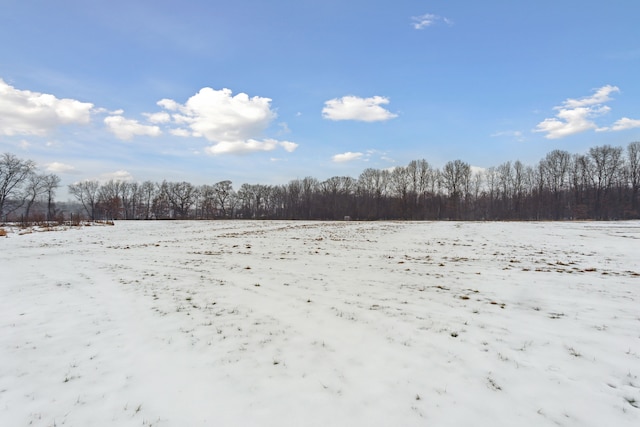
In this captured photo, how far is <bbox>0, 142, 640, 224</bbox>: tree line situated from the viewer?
66688 mm

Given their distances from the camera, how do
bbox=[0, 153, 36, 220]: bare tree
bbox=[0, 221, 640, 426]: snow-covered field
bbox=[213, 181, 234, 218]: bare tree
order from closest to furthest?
bbox=[0, 221, 640, 426]: snow-covered field, bbox=[0, 153, 36, 220]: bare tree, bbox=[213, 181, 234, 218]: bare tree

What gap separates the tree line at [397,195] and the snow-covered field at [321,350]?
226ft

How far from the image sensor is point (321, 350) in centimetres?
435

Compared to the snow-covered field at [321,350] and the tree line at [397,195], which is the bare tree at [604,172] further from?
the snow-covered field at [321,350]

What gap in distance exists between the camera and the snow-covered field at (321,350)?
3086mm

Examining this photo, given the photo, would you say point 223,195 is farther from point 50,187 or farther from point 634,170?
point 634,170

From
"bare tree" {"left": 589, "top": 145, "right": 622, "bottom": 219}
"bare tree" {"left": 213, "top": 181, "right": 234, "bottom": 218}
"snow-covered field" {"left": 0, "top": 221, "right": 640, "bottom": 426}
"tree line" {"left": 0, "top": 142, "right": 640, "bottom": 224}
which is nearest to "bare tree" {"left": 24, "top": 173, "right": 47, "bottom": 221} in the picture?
"tree line" {"left": 0, "top": 142, "right": 640, "bottom": 224}

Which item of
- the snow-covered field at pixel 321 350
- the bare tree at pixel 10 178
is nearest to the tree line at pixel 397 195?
the bare tree at pixel 10 178

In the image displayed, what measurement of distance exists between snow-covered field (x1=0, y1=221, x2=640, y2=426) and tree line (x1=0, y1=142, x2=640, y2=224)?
226 feet

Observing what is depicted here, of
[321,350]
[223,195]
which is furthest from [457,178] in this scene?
[321,350]

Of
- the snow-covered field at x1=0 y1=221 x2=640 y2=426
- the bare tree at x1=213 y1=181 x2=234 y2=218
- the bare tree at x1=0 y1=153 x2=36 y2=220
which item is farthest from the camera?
the bare tree at x1=213 y1=181 x2=234 y2=218

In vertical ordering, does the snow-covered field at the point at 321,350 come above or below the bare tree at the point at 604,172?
below

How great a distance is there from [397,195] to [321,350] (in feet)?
283

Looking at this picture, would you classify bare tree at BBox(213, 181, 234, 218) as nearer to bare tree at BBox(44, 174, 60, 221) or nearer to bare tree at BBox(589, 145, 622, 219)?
bare tree at BBox(44, 174, 60, 221)
